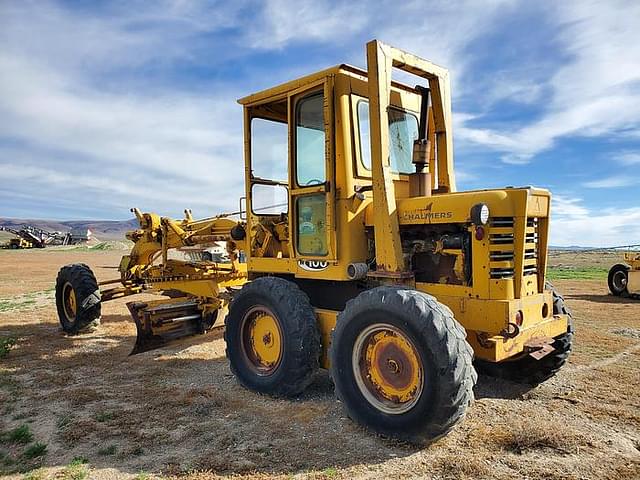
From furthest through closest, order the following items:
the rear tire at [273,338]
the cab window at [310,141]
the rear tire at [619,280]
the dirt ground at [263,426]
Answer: the rear tire at [619,280], the cab window at [310,141], the rear tire at [273,338], the dirt ground at [263,426]

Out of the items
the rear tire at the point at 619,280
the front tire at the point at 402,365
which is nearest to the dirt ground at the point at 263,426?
the front tire at the point at 402,365

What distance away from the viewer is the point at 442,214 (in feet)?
16.5

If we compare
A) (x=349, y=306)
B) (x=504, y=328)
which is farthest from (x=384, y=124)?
(x=504, y=328)

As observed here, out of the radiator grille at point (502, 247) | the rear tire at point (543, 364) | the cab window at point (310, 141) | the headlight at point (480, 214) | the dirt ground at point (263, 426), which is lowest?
the dirt ground at point (263, 426)

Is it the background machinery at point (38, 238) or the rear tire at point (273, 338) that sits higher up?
the background machinery at point (38, 238)

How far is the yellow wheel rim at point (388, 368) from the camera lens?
14.7 feet

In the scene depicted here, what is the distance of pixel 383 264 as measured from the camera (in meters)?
5.29

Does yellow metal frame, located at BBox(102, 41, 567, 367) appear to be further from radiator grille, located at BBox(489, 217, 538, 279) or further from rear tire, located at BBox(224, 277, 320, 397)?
rear tire, located at BBox(224, 277, 320, 397)

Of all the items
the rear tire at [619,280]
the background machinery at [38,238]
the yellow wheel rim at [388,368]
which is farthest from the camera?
the background machinery at [38,238]

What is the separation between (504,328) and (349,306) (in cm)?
144

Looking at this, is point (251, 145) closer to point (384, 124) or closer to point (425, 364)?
point (384, 124)

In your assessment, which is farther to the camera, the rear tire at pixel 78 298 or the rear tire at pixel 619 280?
the rear tire at pixel 619 280

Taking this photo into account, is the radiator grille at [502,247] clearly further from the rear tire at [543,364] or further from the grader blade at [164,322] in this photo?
the grader blade at [164,322]

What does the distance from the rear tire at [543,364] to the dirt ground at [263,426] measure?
14cm
